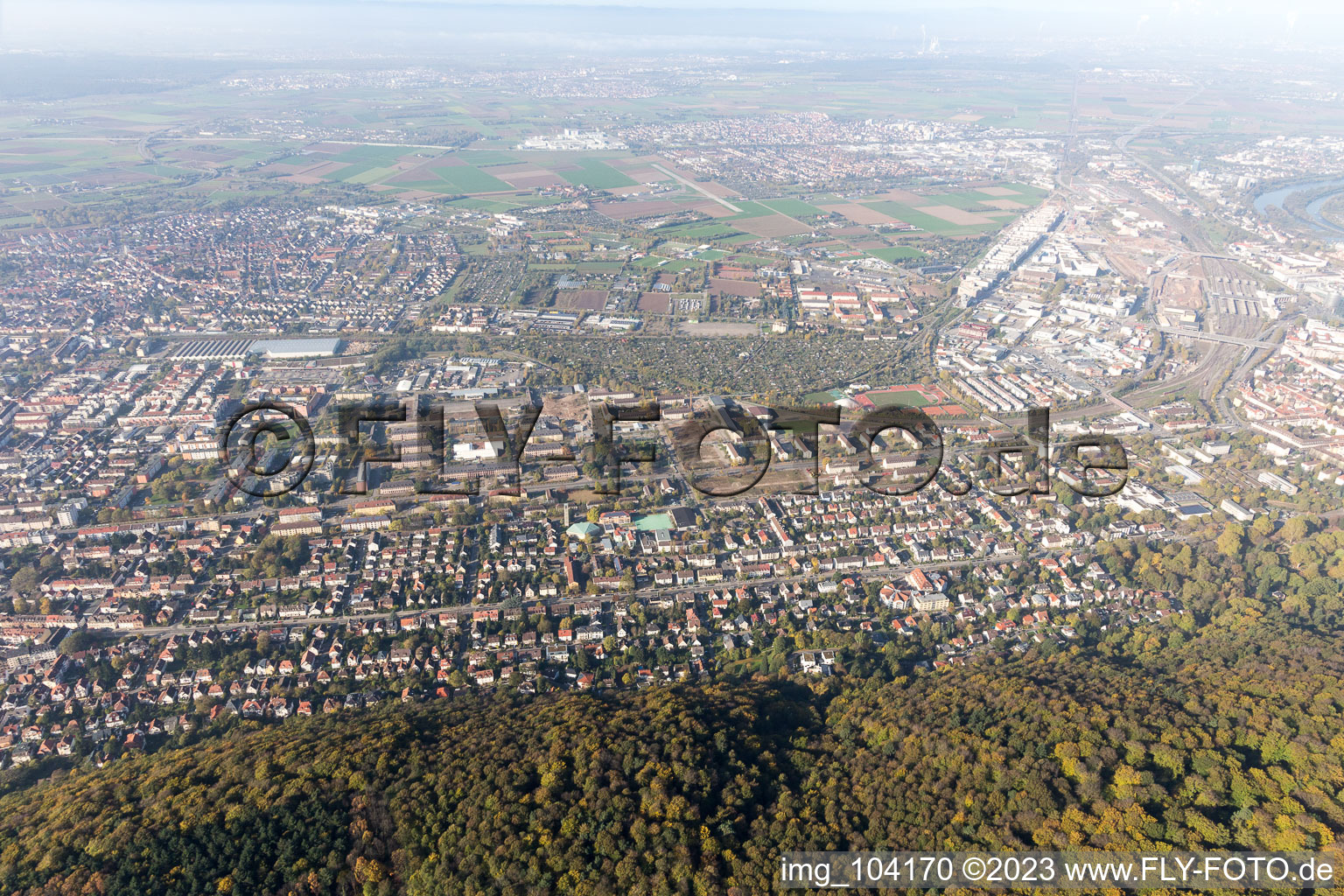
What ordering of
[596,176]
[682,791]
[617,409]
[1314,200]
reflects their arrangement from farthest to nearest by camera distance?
[596,176], [1314,200], [617,409], [682,791]

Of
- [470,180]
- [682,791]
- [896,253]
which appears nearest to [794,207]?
[896,253]

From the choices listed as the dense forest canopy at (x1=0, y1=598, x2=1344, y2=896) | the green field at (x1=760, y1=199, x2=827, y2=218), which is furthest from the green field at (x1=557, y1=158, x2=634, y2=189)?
the dense forest canopy at (x1=0, y1=598, x2=1344, y2=896)

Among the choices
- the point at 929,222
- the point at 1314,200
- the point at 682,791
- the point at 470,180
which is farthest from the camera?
the point at 470,180

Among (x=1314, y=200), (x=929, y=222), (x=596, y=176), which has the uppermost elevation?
(x=596, y=176)

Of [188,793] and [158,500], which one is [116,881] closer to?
[188,793]

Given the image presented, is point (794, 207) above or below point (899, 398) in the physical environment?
above

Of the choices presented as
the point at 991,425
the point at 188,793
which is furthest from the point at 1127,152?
the point at 188,793

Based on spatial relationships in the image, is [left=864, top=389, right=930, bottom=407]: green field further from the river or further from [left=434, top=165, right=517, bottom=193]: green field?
[left=434, top=165, right=517, bottom=193]: green field

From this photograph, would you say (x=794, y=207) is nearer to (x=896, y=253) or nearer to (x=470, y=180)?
(x=896, y=253)
